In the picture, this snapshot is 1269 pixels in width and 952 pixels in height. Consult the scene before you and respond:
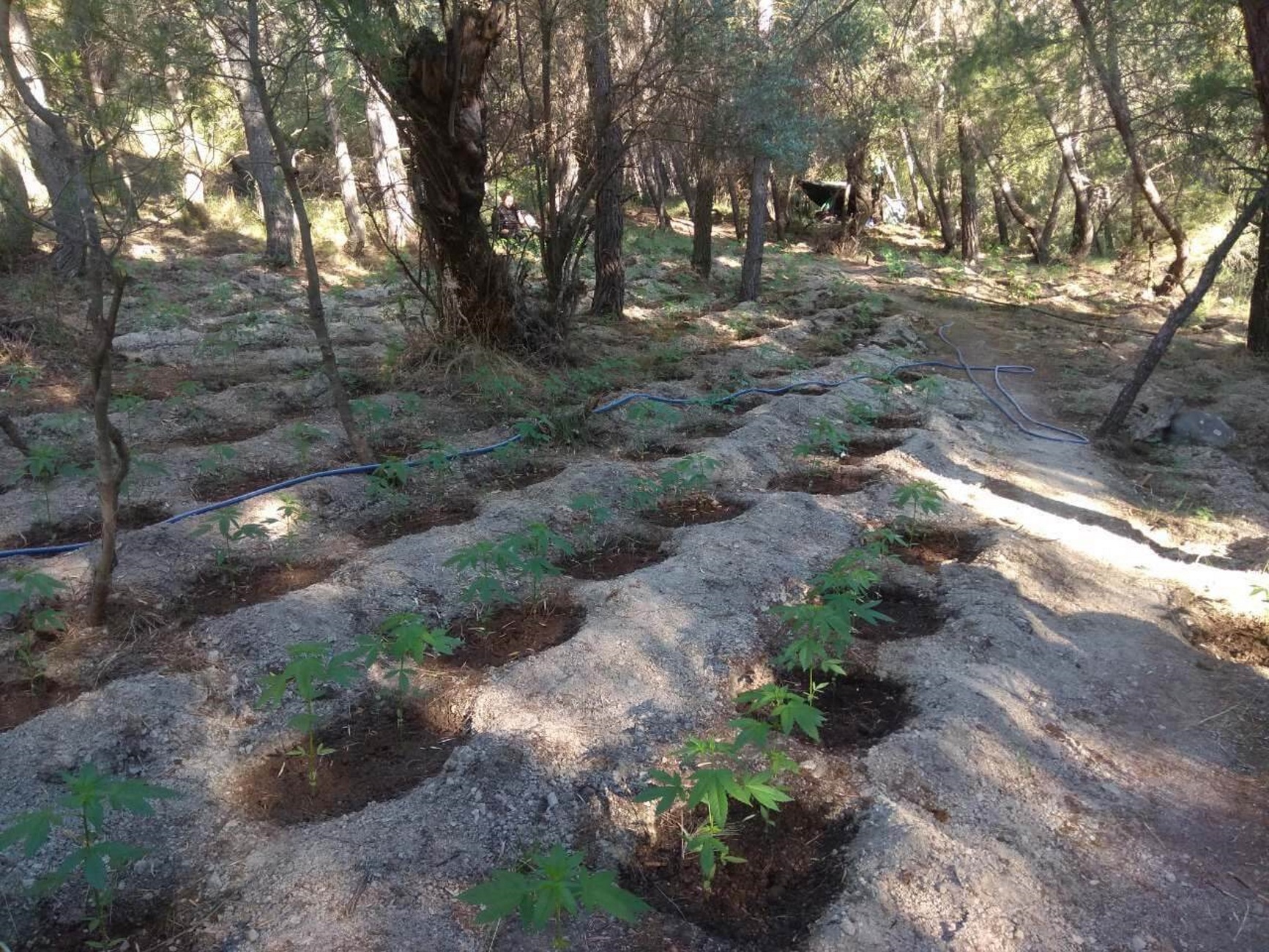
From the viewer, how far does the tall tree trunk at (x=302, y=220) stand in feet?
12.8

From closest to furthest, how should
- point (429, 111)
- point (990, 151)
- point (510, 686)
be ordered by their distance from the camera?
point (510, 686) < point (429, 111) < point (990, 151)

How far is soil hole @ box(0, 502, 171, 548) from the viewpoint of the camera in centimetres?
416

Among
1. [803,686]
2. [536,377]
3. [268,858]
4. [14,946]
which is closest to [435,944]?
[268,858]

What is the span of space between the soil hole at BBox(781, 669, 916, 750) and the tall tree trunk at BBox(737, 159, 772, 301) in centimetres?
892

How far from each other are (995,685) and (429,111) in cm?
530

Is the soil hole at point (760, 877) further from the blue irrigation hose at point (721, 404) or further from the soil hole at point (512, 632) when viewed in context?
the blue irrigation hose at point (721, 404)

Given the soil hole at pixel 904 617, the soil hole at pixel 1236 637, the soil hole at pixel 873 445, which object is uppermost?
the soil hole at pixel 873 445

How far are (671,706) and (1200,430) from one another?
599 centimetres

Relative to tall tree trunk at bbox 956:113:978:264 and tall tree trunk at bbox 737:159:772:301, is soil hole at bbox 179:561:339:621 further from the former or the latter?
tall tree trunk at bbox 956:113:978:264

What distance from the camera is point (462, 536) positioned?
421 cm

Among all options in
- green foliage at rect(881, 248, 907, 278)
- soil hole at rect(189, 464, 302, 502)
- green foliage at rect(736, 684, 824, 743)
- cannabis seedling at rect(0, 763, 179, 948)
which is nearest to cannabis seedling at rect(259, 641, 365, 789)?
cannabis seedling at rect(0, 763, 179, 948)

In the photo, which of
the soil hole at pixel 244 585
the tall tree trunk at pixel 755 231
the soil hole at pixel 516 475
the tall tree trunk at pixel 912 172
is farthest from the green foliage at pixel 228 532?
the tall tree trunk at pixel 912 172

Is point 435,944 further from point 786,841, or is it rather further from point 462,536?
point 462,536

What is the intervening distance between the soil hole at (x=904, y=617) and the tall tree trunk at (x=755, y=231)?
8.17 m
